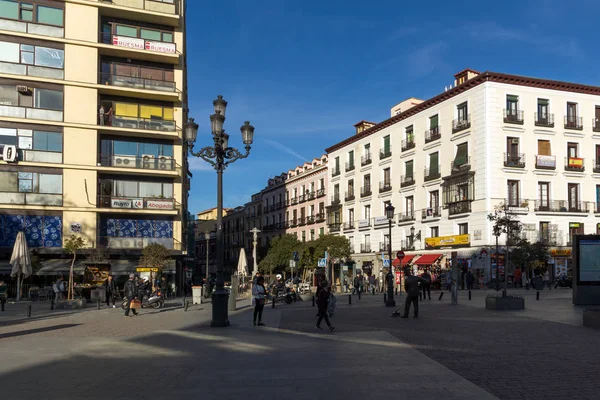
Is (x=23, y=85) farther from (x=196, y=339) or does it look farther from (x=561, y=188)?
(x=561, y=188)

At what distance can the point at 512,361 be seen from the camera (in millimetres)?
9117

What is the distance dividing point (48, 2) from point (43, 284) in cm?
1759

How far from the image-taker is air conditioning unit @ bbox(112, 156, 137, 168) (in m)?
35.3

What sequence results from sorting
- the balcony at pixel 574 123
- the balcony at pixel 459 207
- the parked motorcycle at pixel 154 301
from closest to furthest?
the parked motorcycle at pixel 154 301 < the balcony at pixel 459 207 < the balcony at pixel 574 123

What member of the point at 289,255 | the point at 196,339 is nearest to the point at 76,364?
the point at 196,339

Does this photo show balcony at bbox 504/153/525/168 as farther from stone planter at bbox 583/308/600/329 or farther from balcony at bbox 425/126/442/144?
stone planter at bbox 583/308/600/329

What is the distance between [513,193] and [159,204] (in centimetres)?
2470

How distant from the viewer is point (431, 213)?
42469 mm

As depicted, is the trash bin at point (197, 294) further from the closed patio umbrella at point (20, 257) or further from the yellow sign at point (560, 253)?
the yellow sign at point (560, 253)

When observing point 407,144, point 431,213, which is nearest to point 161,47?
point 407,144

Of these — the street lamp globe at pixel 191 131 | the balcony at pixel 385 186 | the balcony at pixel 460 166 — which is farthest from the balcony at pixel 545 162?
the street lamp globe at pixel 191 131

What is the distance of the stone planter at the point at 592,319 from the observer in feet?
42.9

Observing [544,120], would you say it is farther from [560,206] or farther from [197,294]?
[197,294]

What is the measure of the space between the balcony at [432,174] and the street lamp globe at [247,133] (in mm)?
28465
